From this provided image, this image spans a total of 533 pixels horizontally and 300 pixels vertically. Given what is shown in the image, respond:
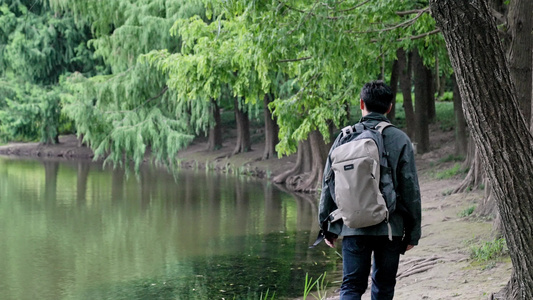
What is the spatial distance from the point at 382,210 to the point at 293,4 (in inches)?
220

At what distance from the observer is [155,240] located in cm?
1348

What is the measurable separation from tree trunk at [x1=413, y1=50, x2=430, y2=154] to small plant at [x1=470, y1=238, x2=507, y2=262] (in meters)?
12.2

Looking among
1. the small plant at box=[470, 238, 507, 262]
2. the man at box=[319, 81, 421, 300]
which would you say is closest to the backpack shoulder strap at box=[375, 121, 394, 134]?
the man at box=[319, 81, 421, 300]

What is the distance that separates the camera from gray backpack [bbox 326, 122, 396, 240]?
3854 millimetres

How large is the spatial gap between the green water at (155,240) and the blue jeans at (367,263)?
492 cm

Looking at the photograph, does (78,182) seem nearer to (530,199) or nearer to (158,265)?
(158,265)

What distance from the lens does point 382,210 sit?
388 cm

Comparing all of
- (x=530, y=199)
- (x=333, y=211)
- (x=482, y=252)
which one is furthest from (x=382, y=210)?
(x=482, y=252)

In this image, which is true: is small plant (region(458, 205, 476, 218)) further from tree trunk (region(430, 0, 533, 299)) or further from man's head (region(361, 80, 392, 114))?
man's head (region(361, 80, 392, 114))

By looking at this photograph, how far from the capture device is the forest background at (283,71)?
3936 millimetres

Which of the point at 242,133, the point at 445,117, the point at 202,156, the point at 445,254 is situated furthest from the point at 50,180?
the point at 445,254

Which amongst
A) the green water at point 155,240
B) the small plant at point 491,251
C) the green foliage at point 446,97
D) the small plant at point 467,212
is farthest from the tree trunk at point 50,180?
the green foliage at point 446,97

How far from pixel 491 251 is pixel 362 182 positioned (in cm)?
379

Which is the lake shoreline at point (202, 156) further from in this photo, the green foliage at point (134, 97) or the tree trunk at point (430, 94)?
the tree trunk at point (430, 94)
